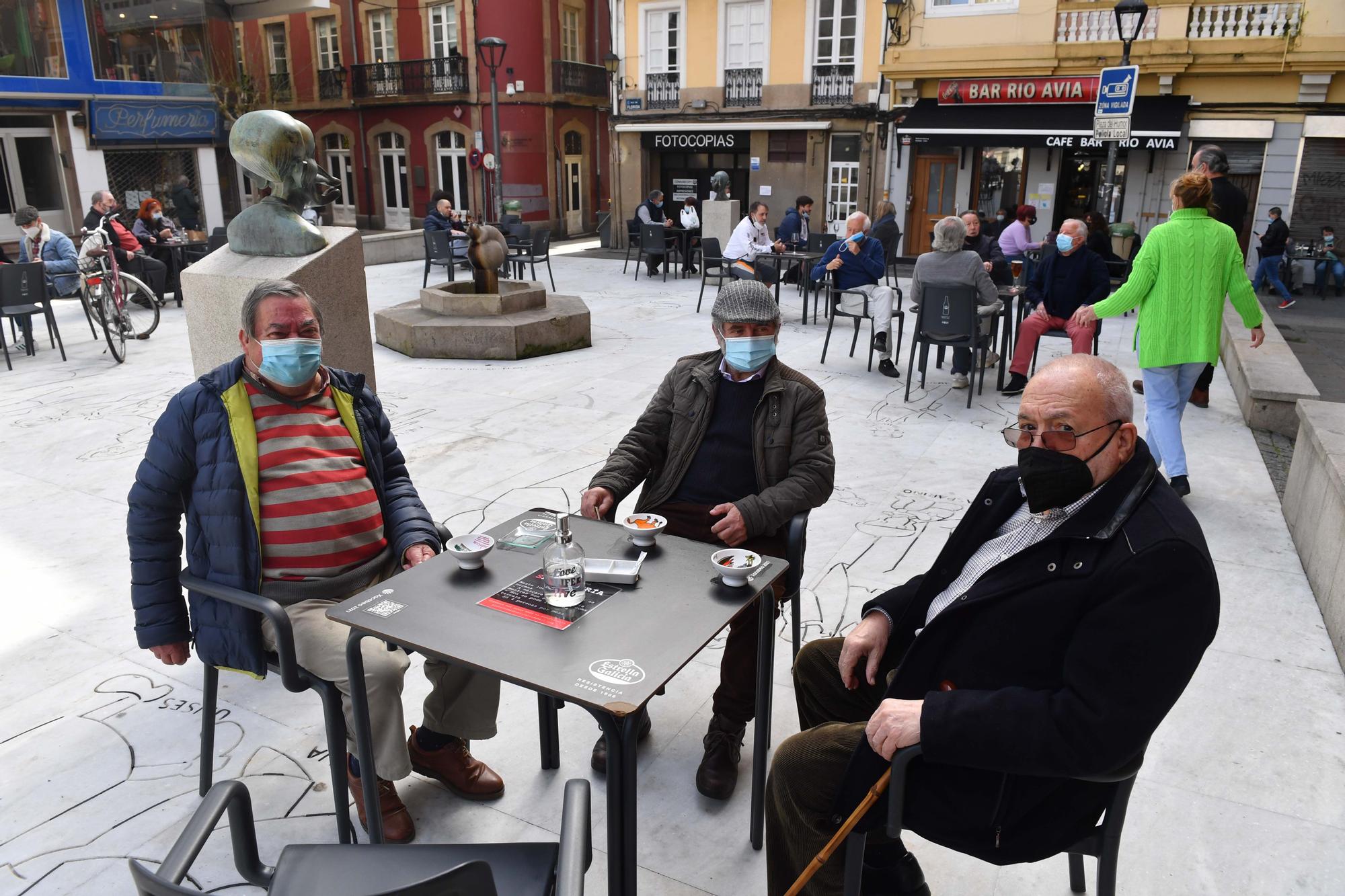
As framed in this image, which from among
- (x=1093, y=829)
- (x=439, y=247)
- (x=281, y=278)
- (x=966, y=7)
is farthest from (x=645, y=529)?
(x=966, y=7)

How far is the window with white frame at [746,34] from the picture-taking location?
19438mm

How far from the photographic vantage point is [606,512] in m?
2.95

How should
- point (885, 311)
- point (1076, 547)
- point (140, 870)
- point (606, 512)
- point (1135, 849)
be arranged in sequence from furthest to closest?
point (885, 311), point (606, 512), point (1135, 849), point (1076, 547), point (140, 870)

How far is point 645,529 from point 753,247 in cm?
896

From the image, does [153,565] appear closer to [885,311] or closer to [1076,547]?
[1076,547]

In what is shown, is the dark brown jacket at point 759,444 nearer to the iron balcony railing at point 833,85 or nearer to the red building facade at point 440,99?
the iron balcony railing at point 833,85

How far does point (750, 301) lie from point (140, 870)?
2.24 metres

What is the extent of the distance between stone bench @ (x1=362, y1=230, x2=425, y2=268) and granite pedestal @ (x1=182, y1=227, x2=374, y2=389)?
1137cm

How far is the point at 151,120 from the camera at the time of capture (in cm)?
1855

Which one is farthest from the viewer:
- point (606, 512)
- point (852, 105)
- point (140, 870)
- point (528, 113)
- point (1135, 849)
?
point (528, 113)

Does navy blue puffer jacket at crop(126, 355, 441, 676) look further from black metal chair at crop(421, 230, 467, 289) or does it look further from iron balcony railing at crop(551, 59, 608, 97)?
iron balcony railing at crop(551, 59, 608, 97)

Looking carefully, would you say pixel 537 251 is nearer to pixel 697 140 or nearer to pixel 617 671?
pixel 697 140

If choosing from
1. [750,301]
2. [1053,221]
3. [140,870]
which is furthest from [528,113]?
[140,870]

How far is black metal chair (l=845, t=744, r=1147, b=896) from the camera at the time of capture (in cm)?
181
